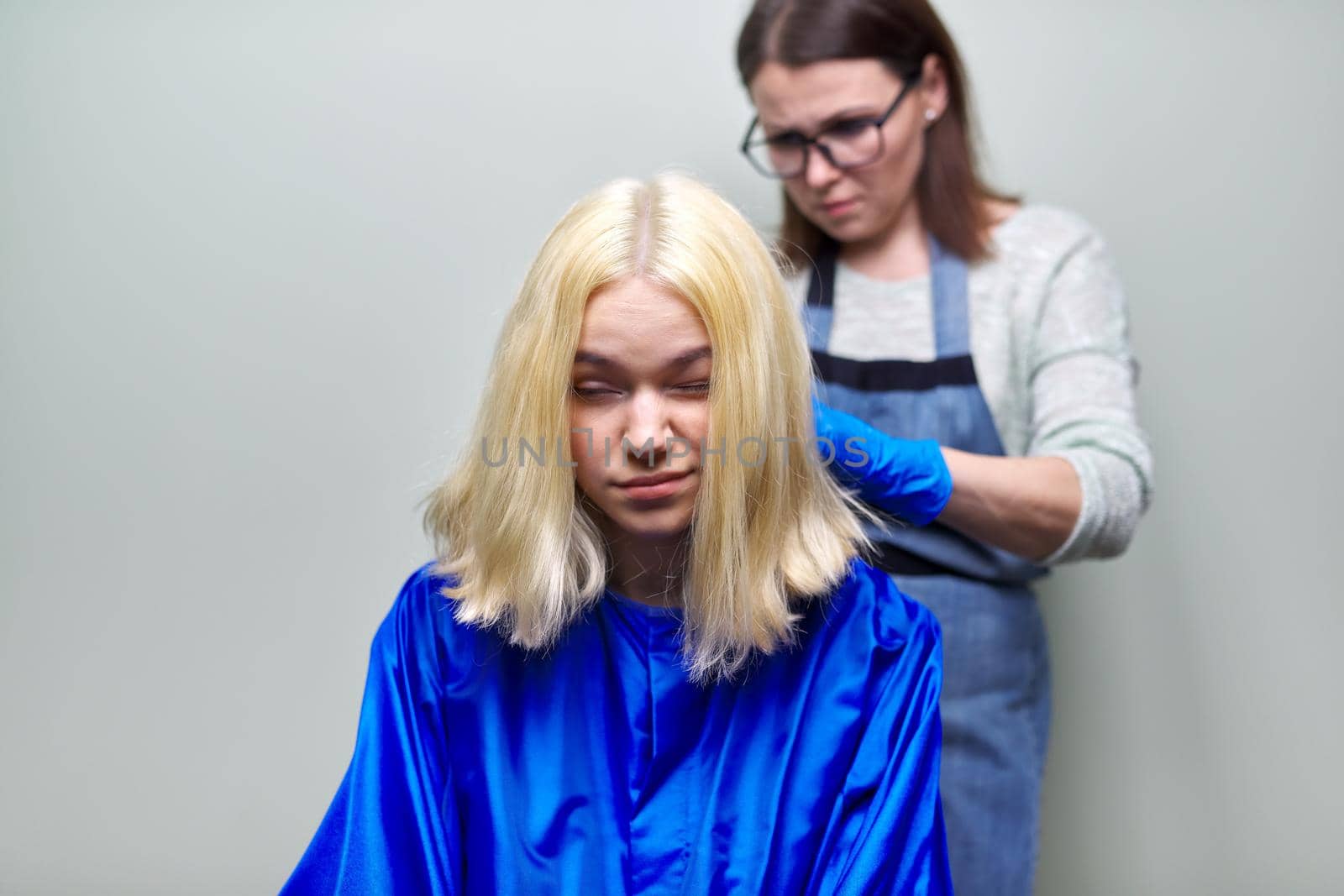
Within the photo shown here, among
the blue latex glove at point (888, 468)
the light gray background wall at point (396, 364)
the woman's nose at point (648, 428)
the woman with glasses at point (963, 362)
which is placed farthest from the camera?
the light gray background wall at point (396, 364)

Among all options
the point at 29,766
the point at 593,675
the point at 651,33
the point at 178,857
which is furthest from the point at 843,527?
the point at 29,766

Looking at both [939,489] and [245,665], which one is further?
[245,665]

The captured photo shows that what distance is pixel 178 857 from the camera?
209 centimetres

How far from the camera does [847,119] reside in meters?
1.56

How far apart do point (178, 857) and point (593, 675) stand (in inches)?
50.4

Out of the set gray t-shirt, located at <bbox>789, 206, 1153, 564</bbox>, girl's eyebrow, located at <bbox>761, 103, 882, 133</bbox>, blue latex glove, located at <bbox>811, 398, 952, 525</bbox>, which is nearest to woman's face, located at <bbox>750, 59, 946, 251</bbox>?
girl's eyebrow, located at <bbox>761, 103, 882, 133</bbox>

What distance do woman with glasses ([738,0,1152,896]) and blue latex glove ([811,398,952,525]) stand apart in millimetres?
14

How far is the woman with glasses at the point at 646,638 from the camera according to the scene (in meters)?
1.10

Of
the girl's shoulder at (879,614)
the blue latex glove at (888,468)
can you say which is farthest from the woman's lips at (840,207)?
the girl's shoulder at (879,614)

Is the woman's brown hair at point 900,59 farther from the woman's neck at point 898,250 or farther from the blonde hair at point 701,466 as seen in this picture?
the blonde hair at point 701,466

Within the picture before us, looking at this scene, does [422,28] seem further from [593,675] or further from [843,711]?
[843,711]

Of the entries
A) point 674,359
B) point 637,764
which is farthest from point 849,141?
point 637,764

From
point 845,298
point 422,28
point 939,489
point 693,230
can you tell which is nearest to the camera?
point 693,230

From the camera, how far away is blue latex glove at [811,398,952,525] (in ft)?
4.49
